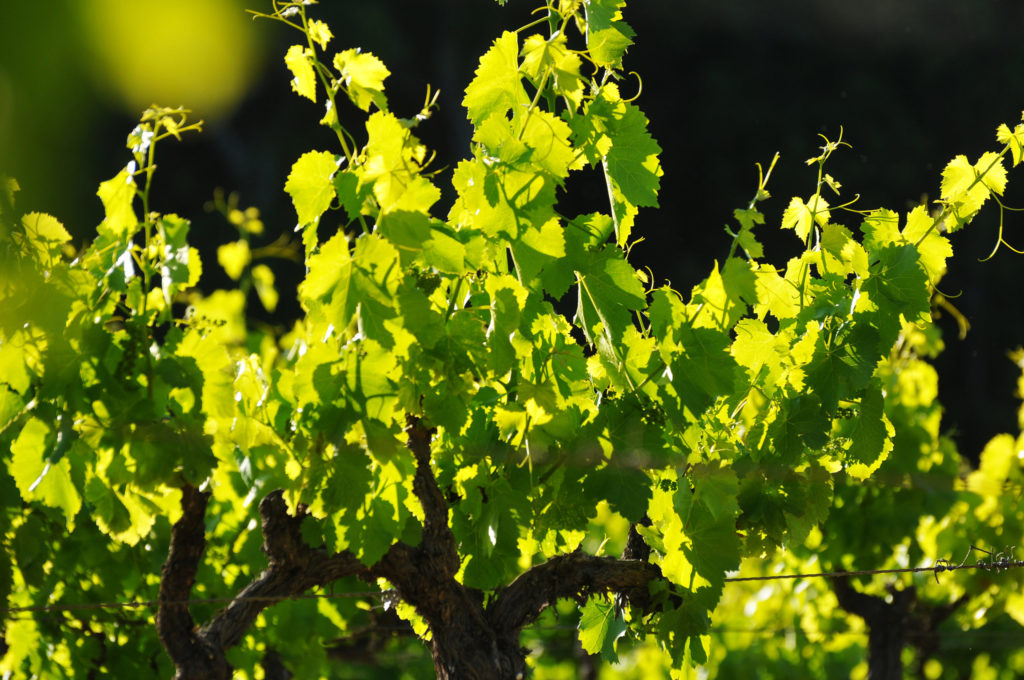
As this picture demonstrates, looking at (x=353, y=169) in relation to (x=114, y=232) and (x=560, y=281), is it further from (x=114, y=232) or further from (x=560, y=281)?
(x=114, y=232)

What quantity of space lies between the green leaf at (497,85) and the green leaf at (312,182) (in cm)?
28

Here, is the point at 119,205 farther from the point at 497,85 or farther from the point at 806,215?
the point at 806,215

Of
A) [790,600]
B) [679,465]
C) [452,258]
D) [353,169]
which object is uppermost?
[790,600]

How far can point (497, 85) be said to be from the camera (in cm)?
208

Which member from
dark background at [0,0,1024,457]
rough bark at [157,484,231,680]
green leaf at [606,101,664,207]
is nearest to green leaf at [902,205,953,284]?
green leaf at [606,101,664,207]

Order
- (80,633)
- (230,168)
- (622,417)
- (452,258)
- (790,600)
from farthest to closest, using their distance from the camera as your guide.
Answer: (230,168)
(790,600)
(80,633)
(622,417)
(452,258)

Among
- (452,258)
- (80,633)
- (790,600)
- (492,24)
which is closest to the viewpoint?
(452,258)

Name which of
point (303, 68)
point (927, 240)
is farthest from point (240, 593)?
point (927, 240)

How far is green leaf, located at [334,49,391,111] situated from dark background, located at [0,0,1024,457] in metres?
12.2

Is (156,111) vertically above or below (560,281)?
above

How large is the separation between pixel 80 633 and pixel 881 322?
285 centimetres

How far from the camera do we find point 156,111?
94.3 inches

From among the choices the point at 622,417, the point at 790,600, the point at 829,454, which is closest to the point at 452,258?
the point at 622,417

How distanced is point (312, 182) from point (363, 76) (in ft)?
0.70
